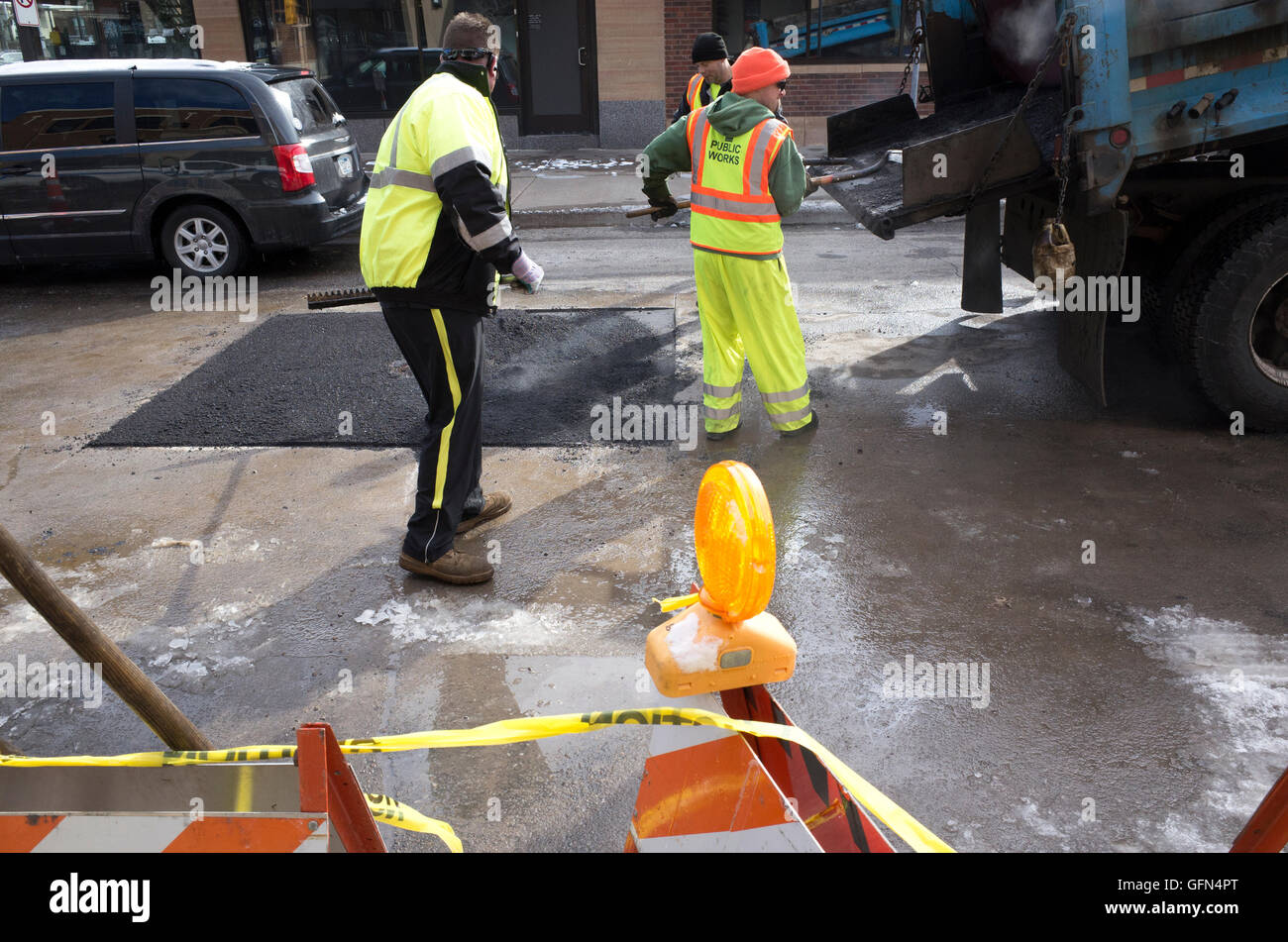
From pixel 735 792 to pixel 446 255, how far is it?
106 inches

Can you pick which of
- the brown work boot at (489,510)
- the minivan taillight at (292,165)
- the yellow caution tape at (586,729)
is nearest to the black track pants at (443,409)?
the brown work boot at (489,510)

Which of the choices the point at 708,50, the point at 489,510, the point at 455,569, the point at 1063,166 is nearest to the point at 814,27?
the point at 708,50

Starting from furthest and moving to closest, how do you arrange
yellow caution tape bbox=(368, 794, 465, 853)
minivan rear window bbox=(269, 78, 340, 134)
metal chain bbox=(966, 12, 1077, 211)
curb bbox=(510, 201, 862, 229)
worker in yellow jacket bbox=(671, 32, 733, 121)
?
curb bbox=(510, 201, 862, 229), minivan rear window bbox=(269, 78, 340, 134), worker in yellow jacket bbox=(671, 32, 733, 121), metal chain bbox=(966, 12, 1077, 211), yellow caution tape bbox=(368, 794, 465, 853)

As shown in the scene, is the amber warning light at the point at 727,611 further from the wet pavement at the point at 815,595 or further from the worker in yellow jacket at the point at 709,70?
the worker in yellow jacket at the point at 709,70

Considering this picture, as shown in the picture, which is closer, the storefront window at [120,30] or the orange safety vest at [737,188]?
the orange safety vest at [737,188]

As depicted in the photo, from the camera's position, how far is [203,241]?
899 centimetres

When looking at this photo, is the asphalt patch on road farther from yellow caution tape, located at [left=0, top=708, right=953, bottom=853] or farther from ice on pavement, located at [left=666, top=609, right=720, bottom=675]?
ice on pavement, located at [left=666, top=609, right=720, bottom=675]

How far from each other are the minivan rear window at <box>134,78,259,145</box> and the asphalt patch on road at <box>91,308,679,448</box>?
219 centimetres

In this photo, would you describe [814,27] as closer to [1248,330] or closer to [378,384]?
[378,384]

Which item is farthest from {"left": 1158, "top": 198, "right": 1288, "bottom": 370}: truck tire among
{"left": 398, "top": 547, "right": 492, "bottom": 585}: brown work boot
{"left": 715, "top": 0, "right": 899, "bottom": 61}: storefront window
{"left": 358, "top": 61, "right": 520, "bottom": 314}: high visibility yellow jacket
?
{"left": 715, "top": 0, "right": 899, "bottom": 61}: storefront window

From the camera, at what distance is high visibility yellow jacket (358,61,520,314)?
12.1 ft

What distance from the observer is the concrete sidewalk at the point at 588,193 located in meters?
11.6

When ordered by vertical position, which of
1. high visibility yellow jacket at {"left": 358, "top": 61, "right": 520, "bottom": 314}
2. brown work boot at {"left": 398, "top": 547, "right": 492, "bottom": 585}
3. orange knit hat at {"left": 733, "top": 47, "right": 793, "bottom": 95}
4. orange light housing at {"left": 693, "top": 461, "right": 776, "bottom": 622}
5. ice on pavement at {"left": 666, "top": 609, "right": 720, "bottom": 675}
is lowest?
brown work boot at {"left": 398, "top": 547, "right": 492, "bottom": 585}

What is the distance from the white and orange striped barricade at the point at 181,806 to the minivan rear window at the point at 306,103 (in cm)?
838
